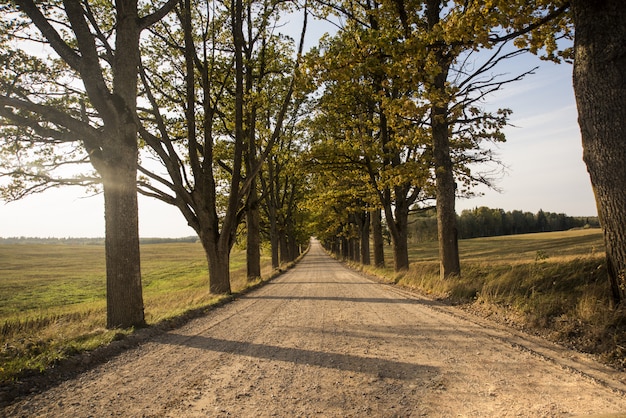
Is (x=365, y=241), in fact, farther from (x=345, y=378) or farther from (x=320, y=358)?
(x=345, y=378)

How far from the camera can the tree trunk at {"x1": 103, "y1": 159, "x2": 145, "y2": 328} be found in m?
6.48

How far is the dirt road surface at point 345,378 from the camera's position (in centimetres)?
288

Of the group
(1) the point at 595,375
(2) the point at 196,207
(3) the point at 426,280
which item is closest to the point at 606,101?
(1) the point at 595,375

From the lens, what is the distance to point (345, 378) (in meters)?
3.52

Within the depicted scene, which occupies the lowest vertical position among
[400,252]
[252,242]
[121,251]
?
[400,252]

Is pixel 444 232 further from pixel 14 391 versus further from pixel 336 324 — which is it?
pixel 14 391

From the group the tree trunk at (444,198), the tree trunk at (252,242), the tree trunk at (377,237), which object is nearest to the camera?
the tree trunk at (444,198)

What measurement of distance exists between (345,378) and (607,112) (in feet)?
15.4

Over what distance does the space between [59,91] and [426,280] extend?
39.3 feet

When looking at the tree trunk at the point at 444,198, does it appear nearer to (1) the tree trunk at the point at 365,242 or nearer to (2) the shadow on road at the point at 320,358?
(2) the shadow on road at the point at 320,358

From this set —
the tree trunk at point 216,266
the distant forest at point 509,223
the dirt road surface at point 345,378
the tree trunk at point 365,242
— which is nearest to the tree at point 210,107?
the tree trunk at point 216,266

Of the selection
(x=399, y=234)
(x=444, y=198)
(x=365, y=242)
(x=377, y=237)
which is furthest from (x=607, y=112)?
(x=365, y=242)

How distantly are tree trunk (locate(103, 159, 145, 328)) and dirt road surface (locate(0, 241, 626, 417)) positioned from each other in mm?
1315

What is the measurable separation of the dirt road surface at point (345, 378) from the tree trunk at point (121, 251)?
1.31 meters
